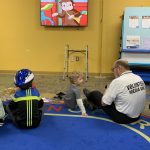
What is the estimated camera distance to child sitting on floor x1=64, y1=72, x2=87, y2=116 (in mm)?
3803

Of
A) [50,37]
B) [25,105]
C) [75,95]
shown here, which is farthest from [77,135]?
[50,37]

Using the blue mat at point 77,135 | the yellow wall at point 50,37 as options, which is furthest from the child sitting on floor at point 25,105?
the yellow wall at point 50,37

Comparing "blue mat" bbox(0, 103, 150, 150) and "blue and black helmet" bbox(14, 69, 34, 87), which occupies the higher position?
"blue and black helmet" bbox(14, 69, 34, 87)

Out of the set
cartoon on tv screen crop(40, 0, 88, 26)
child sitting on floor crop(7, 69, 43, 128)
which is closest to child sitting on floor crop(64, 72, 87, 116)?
child sitting on floor crop(7, 69, 43, 128)

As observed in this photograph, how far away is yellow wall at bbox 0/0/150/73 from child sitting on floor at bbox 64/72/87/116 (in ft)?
10.2

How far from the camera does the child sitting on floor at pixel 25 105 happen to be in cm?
323

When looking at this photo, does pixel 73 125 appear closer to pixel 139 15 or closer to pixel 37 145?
pixel 37 145

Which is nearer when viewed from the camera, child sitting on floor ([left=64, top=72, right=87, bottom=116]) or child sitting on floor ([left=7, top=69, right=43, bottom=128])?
child sitting on floor ([left=7, top=69, right=43, bottom=128])

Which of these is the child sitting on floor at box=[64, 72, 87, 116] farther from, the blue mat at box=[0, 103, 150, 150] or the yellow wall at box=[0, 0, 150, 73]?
the yellow wall at box=[0, 0, 150, 73]

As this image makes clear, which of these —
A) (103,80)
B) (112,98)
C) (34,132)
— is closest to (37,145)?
(34,132)

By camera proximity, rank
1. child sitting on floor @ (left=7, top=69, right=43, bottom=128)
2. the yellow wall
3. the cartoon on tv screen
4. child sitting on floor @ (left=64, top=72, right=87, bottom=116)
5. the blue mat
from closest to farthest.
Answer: the blue mat → child sitting on floor @ (left=7, top=69, right=43, bottom=128) → child sitting on floor @ (left=64, top=72, right=87, bottom=116) → the cartoon on tv screen → the yellow wall

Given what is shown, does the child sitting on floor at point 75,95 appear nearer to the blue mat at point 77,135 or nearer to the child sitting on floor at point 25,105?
the blue mat at point 77,135

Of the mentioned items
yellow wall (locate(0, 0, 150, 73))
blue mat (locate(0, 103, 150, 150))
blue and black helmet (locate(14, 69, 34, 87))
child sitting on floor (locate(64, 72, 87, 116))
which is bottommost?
blue mat (locate(0, 103, 150, 150))

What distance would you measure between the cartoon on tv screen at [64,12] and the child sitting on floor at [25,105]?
3.65 m
